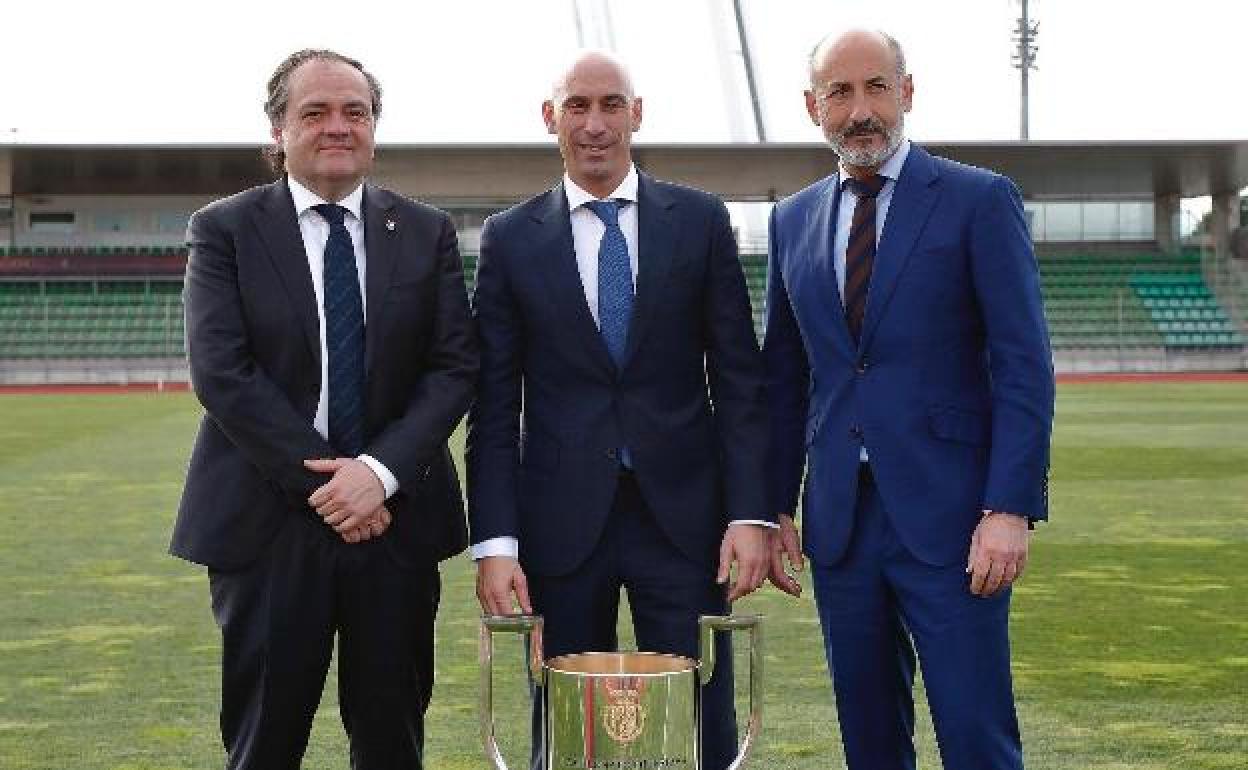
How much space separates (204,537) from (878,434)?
1.21 m

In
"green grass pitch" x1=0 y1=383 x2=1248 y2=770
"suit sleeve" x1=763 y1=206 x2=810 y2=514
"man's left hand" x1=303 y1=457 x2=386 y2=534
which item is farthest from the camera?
"green grass pitch" x1=0 y1=383 x2=1248 y2=770

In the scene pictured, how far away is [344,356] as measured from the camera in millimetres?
2926

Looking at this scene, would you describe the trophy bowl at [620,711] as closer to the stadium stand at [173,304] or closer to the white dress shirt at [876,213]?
the white dress shirt at [876,213]

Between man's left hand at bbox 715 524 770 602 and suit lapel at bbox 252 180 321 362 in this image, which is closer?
suit lapel at bbox 252 180 321 362

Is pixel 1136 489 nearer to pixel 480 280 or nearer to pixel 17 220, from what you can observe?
pixel 480 280

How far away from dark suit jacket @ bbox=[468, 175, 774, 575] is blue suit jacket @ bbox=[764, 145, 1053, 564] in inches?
6.7

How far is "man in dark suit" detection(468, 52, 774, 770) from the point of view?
303 cm

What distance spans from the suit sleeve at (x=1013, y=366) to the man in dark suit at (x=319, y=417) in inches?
36.5

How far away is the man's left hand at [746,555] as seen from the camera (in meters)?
3.01

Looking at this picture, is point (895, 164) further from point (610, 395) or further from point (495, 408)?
point (495, 408)

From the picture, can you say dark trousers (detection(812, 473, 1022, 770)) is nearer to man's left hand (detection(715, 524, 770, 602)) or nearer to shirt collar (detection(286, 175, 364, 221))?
man's left hand (detection(715, 524, 770, 602))

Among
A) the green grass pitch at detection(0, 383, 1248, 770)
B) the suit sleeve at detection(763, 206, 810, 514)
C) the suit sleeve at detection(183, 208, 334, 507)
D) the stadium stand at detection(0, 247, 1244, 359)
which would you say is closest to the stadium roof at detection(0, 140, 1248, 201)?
the stadium stand at detection(0, 247, 1244, 359)

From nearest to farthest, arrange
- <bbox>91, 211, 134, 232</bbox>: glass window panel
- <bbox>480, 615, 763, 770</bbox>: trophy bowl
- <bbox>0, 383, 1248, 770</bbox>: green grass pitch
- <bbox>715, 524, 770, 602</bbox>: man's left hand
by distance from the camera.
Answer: <bbox>480, 615, 763, 770</bbox>: trophy bowl → <bbox>715, 524, 770, 602</bbox>: man's left hand → <bbox>0, 383, 1248, 770</bbox>: green grass pitch → <bbox>91, 211, 134, 232</bbox>: glass window panel

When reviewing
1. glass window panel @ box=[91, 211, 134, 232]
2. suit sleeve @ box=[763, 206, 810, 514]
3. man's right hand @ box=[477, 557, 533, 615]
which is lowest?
man's right hand @ box=[477, 557, 533, 615]
